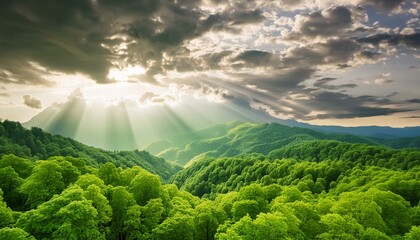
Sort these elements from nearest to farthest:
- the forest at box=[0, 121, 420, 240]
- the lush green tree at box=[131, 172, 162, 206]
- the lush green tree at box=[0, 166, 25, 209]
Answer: the forest at box=[0, 121, 420, 240]
the lush green tree at box=[0, 166, 25, 209]
the lush green tree at box=[131, 172, 162, 206]

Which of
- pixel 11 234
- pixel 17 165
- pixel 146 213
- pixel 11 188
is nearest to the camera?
pixel 11 234

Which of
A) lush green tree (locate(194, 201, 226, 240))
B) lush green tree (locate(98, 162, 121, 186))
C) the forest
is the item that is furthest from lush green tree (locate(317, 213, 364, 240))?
lush green tree (locate(98, 162, 121, 186))

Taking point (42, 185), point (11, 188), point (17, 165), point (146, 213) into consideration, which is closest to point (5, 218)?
point (42, 185)

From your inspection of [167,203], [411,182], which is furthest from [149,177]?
[411,182]

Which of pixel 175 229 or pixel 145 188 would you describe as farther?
pixel 145 188

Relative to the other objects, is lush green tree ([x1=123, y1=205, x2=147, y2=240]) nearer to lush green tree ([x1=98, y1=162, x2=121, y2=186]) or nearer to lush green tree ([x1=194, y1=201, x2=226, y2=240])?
lush green tree ([x1=194, y1=201, x2=226, y2=240])

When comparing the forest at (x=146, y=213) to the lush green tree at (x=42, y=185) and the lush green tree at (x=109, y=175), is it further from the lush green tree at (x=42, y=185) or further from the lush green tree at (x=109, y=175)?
the lush green tree at (x=109, y=175)

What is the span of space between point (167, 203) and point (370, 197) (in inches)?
2066

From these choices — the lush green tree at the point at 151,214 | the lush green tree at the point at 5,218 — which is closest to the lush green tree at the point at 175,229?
the lush green tree at the point at 151,214

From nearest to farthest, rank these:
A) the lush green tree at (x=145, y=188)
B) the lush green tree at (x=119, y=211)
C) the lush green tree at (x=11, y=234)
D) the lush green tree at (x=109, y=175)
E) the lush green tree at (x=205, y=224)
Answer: the lush green tree at (x=11, y=234)
the lush green tree at (x=119, y=211)
the lush green tree at (x=205, y=224)
the lush green tree at (x=145, y=188)
the lush green tree at (x=109, y=175)

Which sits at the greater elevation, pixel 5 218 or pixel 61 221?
pixel 61 221

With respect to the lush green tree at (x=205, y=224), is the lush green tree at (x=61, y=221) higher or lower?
higher

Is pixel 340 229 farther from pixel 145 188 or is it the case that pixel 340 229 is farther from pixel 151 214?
pixel 145 188

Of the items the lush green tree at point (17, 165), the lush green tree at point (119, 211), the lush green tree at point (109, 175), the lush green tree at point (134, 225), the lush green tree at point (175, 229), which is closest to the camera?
the lush green tree at point (175, 229)
